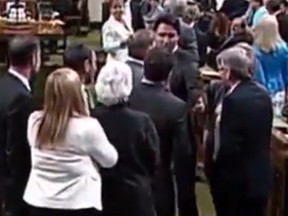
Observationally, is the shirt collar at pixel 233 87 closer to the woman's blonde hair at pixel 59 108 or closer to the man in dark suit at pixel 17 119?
the man in dark suit at pixel 17 119

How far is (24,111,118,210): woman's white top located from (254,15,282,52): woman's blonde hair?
275cm

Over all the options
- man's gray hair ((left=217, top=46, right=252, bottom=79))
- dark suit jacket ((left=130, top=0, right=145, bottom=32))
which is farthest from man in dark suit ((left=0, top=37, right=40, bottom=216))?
dark suit jacket ((left=130, top=0, right=145, bottom=32))

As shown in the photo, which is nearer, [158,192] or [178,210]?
[158,192]

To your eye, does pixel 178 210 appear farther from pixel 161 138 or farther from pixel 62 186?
pixel 62 186

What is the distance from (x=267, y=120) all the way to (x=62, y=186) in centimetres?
153

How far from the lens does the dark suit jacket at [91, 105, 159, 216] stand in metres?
4.78

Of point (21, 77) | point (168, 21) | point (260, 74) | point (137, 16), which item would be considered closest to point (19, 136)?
point (21, 77)

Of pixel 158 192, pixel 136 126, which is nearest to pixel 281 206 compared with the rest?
pixel 158 192

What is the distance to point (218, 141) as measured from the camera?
5.56m

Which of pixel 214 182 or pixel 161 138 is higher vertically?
pixel 161 138

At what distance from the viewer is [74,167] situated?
4496mm

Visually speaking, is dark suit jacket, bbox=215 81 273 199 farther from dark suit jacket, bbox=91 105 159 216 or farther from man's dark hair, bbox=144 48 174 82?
dark suit jacket, bbox=91 105 159 216

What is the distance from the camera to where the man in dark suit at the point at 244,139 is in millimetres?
5438

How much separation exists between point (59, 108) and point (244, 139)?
1401 mm
